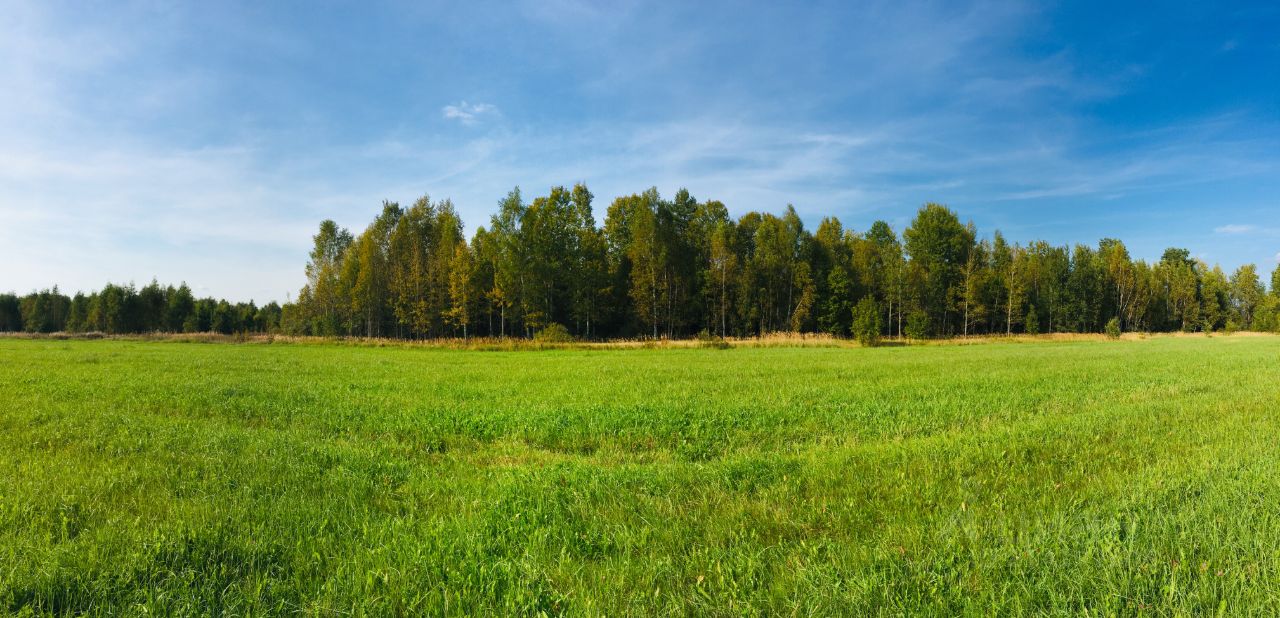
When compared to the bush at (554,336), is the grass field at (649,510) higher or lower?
lower

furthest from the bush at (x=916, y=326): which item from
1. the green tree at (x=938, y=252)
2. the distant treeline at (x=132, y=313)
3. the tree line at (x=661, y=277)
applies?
the distant treeline at (x=132, y=313)

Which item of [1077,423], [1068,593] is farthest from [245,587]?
[1077,423]

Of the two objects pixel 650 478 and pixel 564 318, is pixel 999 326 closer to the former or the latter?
pixel 564 318

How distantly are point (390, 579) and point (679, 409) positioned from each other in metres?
6.23

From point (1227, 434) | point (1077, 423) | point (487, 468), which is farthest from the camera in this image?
point (1077, 423)

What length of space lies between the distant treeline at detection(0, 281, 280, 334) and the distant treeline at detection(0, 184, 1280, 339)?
0.41m

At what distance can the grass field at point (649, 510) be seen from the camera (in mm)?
3000

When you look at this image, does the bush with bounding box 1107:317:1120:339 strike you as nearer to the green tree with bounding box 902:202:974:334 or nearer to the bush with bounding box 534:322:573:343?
the green tree with bounding box 902:202:974:334

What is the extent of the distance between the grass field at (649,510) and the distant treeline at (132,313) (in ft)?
276

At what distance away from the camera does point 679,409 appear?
29.8ft

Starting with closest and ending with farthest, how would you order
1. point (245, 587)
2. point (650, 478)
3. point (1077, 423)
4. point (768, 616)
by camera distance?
point (768, 616) → point (245, 587) → point (650, 478) → point (1077, 423)

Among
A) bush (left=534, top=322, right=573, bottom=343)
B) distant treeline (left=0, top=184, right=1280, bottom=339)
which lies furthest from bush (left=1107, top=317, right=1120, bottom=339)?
bush (left=534, top=322, right=573, bottom=343)

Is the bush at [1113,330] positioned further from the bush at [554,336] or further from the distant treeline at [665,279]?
the bush at [554,336]

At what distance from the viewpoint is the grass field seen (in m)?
3.00
